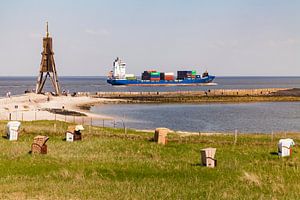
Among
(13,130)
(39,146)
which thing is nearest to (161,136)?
(39,146)

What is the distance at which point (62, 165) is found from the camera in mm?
23250

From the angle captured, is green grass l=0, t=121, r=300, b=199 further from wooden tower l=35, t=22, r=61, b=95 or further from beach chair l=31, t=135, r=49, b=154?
wooden tower l=35, t=22, r=61, b=95

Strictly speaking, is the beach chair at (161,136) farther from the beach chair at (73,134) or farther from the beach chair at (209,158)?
the beach chair at (209,158)

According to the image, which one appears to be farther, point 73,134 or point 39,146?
point 73,134

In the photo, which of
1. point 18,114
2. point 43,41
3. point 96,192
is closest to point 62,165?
point 96,192

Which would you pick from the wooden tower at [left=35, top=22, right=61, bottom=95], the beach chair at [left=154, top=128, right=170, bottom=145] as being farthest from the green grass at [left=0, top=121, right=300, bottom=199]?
the wooden tower at [left=35, top=22, right=61, bottom=95]

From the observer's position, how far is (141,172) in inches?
876

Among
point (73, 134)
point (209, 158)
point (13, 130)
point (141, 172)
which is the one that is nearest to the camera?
point (141, 172)

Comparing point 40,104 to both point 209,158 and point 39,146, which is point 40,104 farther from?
point 209,158

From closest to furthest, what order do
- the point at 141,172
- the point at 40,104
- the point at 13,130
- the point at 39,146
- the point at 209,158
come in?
1. the point at 141,172
2. the point at 209,158
3. the point at 39,146
4. the point at 13,130
5. the point at 40,104

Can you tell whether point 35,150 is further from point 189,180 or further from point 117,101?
point 117,101

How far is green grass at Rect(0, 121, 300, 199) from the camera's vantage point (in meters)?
18.1

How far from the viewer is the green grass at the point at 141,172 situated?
18094 millimetres

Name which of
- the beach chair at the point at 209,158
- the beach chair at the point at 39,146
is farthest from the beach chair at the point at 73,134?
the beach chair at the point at 209,158
